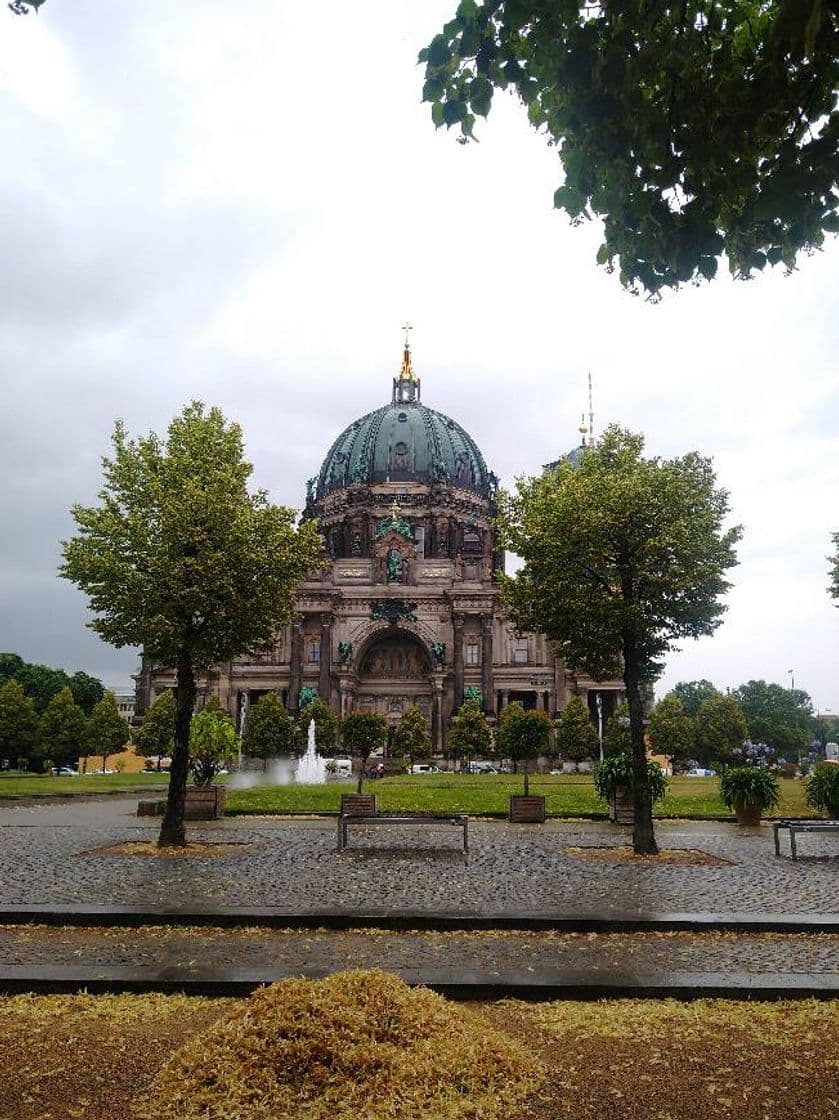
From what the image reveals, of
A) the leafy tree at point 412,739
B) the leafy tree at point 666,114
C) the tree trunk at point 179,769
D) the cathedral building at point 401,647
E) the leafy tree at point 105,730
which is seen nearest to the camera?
the leafy tree at point 666,114

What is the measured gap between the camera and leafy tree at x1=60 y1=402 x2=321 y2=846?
1889 centimetres

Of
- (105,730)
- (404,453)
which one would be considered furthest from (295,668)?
(404,453)

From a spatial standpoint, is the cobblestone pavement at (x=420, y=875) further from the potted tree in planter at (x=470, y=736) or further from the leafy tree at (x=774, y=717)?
the leafy tree at (x=774, y=717)

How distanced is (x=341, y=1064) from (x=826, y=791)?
22.4m

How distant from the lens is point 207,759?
95.7 ft

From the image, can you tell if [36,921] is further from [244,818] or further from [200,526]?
[244,818]

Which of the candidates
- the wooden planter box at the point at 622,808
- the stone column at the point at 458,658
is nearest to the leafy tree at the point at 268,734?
the stone column at the point at 458,658

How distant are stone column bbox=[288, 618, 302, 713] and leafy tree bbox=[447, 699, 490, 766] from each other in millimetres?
21933

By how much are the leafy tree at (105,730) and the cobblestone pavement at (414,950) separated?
7020cm

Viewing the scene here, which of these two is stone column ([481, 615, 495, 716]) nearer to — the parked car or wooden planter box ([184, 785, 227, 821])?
the parked car

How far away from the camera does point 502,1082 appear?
5551 millimetres

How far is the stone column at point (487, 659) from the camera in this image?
303ft

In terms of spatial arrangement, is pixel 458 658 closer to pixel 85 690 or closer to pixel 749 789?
pixel 85 690

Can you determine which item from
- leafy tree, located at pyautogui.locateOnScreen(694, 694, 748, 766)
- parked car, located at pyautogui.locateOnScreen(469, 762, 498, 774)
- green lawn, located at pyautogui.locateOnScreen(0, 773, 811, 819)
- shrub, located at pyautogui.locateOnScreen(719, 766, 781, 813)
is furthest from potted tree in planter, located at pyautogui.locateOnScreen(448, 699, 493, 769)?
shrub, located at pyautogui.locateOnScreen(719, 766, 781, 813)
